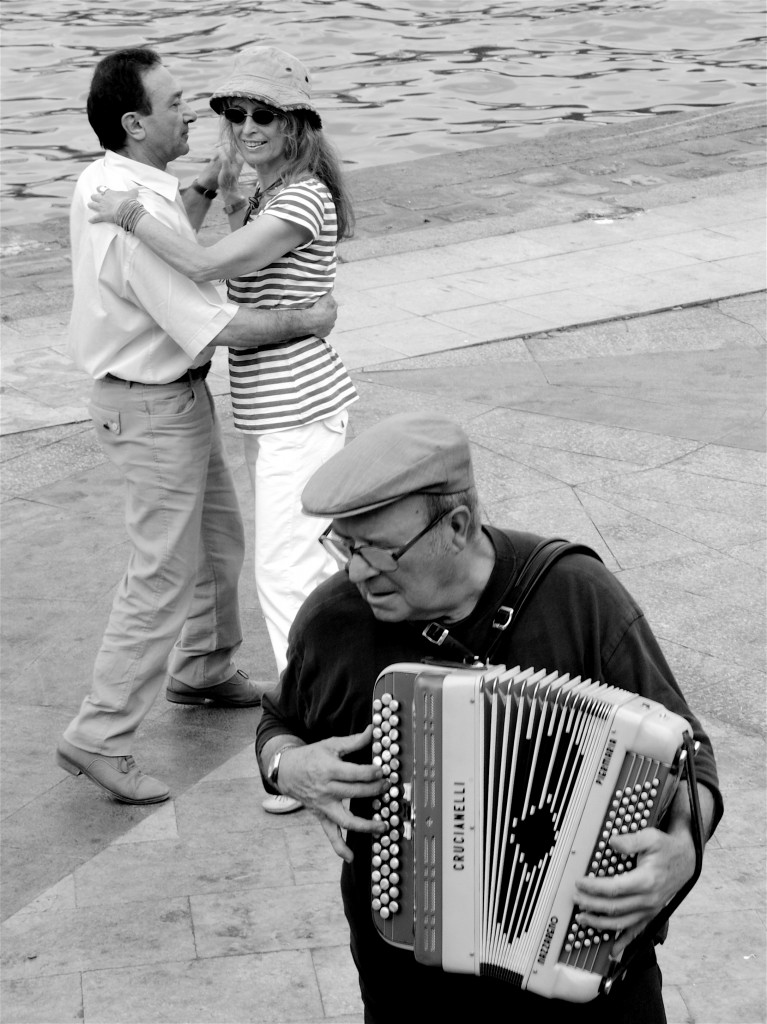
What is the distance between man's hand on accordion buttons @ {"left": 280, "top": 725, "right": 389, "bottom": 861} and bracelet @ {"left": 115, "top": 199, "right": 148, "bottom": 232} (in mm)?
1957

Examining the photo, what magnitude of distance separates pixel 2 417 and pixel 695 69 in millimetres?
15018

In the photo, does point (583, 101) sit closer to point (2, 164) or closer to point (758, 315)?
point (2, 164)

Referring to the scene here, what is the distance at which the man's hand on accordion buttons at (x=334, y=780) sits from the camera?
2.51 meters

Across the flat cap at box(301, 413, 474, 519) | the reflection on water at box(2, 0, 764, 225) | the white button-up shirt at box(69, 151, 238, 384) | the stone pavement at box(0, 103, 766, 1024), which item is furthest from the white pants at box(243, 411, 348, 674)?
the reflection on water at box(2, 0, 764, 225)

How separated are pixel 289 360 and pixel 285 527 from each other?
51 centimetres

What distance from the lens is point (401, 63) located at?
20.8 m

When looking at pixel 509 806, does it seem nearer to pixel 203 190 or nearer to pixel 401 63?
pixel 203 190

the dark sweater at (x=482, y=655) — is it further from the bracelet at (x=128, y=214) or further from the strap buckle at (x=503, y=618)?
the bracelet at (x=128, y=214)

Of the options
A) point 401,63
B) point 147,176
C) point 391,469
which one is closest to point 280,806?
point 147,176

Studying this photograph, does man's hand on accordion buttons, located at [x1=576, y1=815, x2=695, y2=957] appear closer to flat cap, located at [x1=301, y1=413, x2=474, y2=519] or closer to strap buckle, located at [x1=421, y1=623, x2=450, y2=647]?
strap buckle, located at [x1=421, y1=623, x2=450, y2=647]

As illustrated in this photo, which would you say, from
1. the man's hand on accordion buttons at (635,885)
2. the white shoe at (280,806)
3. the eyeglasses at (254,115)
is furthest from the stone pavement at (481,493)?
the eyeglasses at (254,115)

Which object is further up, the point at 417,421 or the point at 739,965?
the point at 417,421

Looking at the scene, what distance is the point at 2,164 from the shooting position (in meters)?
15.8

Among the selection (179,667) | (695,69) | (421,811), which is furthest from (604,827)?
(695,69)
